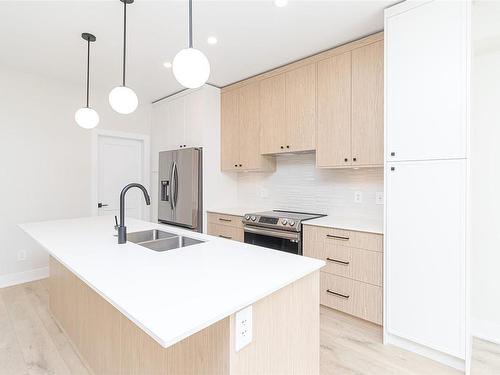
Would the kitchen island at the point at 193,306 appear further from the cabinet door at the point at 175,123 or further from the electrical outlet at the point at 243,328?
the cabinet door at the point at 175,123

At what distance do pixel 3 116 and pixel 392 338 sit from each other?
4.62 m

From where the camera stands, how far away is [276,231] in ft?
9.41

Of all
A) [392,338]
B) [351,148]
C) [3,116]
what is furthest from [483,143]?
[3,116]

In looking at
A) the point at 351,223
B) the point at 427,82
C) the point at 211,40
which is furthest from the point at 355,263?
the point at 211,40

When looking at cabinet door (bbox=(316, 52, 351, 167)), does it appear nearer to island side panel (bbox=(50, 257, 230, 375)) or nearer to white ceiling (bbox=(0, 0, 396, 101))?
white ceiling (bbox=(0, 0, 396, 101))

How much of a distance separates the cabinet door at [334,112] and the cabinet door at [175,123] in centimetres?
205

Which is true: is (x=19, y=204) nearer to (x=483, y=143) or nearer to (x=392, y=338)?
(x=392, y=338)

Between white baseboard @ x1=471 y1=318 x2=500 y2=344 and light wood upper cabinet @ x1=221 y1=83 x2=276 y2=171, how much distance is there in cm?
247

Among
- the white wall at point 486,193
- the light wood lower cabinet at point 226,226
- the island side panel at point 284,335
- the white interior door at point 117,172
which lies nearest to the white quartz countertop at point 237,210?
the light wood lower cabinet at point 226,226

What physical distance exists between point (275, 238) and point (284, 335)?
1698 millimetres

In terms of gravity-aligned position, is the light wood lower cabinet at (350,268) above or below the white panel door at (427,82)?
below

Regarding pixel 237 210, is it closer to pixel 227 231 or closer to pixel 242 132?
pixel 227 231

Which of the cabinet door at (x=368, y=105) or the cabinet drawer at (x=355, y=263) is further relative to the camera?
the cabinet door at (x=368, y=105)

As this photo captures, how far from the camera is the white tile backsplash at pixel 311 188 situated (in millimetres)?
2822
